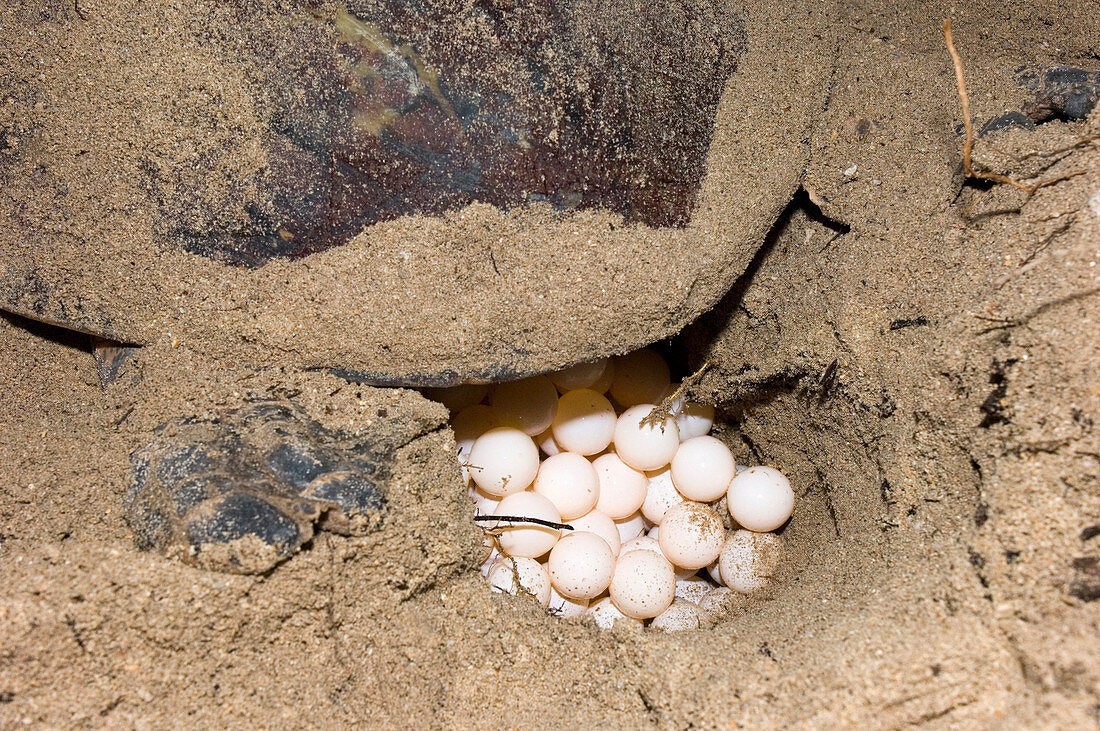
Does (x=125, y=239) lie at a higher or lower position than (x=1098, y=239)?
lower

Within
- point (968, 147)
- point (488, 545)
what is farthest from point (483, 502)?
point (968, 147)

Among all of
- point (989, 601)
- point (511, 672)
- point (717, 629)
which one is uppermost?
point (989, 601)

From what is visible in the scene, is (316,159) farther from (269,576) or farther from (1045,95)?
(1045,95)

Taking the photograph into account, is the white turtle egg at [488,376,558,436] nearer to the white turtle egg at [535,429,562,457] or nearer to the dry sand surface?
the white turtle egg at [535,429,562,457]

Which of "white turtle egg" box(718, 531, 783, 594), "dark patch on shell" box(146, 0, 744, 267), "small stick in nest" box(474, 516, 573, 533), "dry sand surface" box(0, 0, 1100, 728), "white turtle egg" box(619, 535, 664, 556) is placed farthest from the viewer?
"white turtle egg" box(619, 535, 664, 556)

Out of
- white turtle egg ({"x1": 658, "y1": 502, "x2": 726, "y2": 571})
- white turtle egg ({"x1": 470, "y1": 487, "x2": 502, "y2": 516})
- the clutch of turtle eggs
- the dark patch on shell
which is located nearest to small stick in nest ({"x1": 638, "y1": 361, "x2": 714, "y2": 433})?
the clutch of turtle eggs

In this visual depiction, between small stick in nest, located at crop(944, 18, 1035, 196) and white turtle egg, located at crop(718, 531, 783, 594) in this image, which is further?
white turtle egg, located at crop(718, 531, 783, 594)

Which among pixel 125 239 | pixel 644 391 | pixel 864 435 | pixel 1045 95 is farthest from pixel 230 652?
pixel 1045 95
